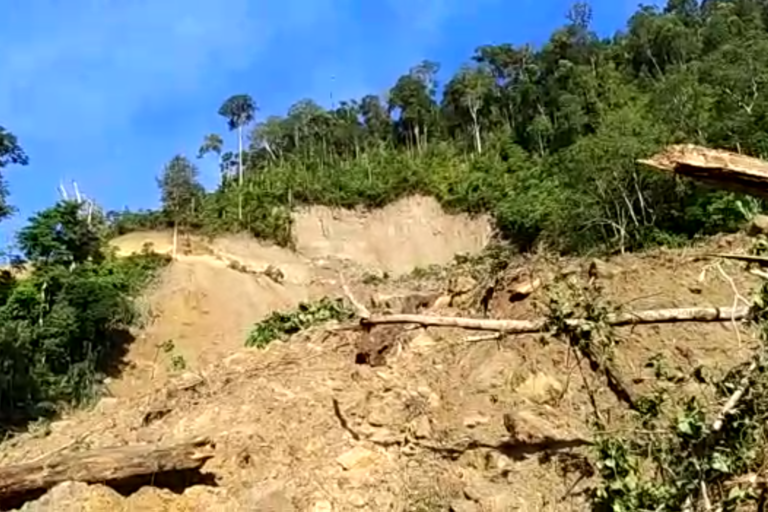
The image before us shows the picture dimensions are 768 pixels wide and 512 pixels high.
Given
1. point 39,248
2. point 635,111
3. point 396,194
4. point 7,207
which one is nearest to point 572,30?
point 396,194

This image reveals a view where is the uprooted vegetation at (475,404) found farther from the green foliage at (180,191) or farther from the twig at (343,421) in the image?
the green foliage at (180,191)

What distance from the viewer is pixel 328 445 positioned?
7.89 meters

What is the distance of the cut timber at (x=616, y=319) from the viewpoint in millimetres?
4980

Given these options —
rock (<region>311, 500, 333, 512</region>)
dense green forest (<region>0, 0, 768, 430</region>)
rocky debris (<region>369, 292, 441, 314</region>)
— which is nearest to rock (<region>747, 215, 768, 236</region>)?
rock (<region>311, 500, 333, 512</region>)

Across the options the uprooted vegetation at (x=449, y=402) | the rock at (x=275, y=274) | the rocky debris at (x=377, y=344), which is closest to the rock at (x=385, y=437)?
the uprooted vegetation at (x=449, y=402)

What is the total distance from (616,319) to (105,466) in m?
4.11

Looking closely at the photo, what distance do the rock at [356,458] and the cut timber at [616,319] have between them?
2.24 metres

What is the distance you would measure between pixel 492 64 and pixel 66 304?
3303cm

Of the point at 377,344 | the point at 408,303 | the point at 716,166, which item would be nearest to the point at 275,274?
the point at 408,303

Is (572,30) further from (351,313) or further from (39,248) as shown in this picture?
(351,313)

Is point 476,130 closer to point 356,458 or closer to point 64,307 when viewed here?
point 64,307

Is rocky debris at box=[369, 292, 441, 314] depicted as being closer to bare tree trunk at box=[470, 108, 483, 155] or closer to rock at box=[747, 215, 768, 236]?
rock at box=[747, 215, 768, 236]

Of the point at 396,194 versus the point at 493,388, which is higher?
the point at 396,194

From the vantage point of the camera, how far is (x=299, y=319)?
11.6 meters
